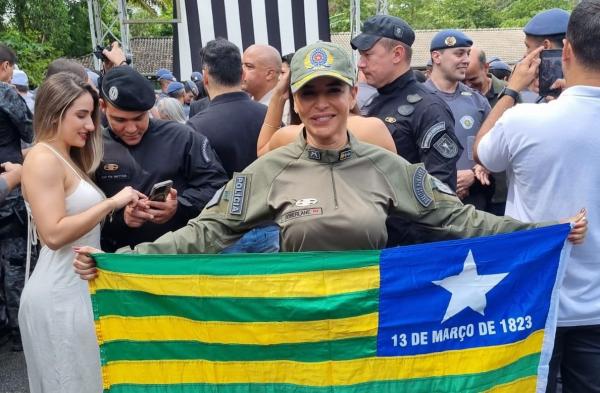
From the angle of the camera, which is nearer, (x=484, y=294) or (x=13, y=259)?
(x=484, y=294)

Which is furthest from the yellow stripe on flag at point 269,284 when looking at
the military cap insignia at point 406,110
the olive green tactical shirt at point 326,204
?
the military cap insignia at point 406,110

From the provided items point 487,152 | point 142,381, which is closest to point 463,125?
point 487,152

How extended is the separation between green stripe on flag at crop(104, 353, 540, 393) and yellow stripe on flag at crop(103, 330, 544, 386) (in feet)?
0.06

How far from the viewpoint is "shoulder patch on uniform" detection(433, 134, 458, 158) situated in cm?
370

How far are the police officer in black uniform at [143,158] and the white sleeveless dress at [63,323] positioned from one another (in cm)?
36

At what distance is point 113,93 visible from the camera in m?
3.35

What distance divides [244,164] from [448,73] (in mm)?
1658

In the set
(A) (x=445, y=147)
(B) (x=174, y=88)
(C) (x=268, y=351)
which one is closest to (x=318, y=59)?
(C) (x=268, y=351)

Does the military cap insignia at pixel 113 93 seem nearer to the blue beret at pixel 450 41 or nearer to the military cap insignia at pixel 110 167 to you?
the military cap insignia at pixel 110 167

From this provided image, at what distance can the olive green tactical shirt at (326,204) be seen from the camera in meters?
2.55

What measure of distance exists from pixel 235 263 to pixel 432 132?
1565 millimetres

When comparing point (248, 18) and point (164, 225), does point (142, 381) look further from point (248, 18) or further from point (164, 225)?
point (248, 18)

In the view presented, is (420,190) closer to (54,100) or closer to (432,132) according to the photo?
(432,132)

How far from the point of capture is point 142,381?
272 centimetres
